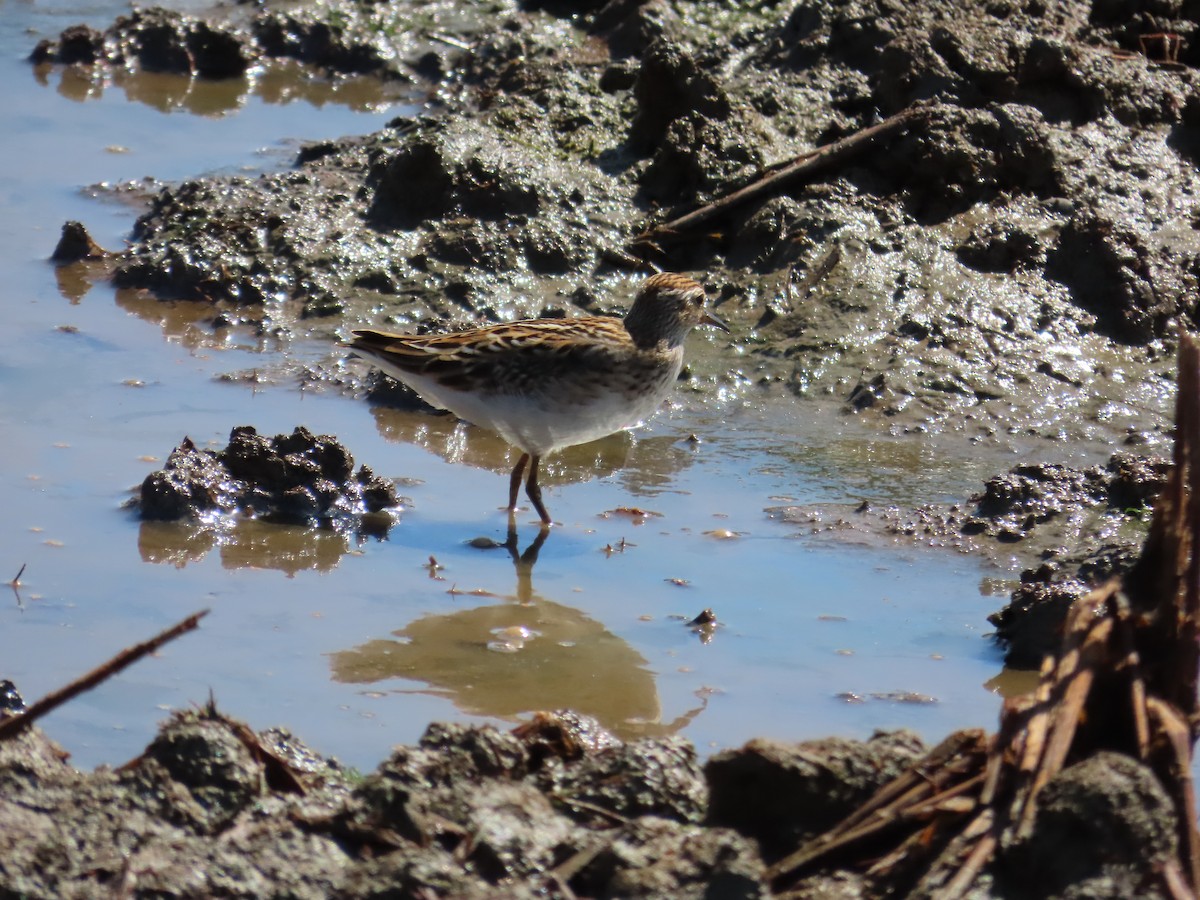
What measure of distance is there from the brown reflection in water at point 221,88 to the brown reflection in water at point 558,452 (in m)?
6.26

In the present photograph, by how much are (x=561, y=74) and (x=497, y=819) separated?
28.9 feet

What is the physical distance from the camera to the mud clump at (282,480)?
746cm

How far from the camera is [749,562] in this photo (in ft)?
23.5

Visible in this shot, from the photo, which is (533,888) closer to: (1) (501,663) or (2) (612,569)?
(1) (501,663)

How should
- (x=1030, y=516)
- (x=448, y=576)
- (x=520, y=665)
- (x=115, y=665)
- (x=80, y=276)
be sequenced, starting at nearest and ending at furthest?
(x=115, y=665) → (x=520, y=665) → (x=448, y=576) → (x=1030, y=516) → (x=80, y=276)

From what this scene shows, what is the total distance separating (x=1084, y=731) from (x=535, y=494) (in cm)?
405

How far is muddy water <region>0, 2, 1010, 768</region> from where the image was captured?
228 inches

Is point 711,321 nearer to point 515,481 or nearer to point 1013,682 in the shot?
point 515,481

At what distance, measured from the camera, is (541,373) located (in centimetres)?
768

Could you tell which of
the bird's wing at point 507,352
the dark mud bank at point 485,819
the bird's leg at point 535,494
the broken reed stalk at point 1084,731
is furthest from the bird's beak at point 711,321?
the broken reed stalk at point 1084,731

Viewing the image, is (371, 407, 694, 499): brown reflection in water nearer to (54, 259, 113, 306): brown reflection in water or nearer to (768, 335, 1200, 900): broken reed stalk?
(54, 259, 113, 306): brown reflection in water

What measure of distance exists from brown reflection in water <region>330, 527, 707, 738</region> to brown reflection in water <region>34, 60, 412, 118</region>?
8.81m

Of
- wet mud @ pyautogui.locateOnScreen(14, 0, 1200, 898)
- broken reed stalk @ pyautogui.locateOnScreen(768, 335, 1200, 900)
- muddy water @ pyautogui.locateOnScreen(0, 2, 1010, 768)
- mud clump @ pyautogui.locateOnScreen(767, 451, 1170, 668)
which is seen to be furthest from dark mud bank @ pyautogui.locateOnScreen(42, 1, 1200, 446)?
broken reed stalk @ pyautogui.locateOnScreen(768, 335, 1200, 900)

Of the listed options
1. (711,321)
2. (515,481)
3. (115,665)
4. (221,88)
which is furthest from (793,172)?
(115,665)
